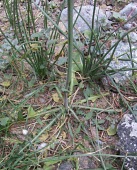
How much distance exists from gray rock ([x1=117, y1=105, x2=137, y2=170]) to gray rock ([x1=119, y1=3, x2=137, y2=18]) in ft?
2.38

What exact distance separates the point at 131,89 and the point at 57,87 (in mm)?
320

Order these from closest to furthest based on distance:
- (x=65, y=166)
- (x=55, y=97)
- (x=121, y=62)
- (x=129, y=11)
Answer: (x=65, y=166) < (x=55, y=97) < (x=121, y=62) < (x=129, y=11)

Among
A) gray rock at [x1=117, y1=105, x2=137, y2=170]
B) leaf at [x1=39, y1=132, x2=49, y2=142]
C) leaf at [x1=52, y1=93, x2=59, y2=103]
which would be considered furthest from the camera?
leaf at [x1=52, y1=93, x2=59, y2=103]

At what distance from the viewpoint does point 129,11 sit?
5.46 feet

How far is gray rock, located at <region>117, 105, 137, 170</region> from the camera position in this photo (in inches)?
39.0

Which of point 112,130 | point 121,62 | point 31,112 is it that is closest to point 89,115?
point 112,130

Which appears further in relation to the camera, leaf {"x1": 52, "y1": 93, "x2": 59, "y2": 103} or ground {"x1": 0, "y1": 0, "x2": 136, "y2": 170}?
leaf {"x1": 52, "y1": 93, "x2": 59, "y2": 103}

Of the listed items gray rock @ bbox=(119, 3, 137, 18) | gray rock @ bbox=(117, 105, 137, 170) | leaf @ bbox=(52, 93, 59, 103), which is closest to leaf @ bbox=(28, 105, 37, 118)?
leaf @ bbox=(52, 93, 59, 103)

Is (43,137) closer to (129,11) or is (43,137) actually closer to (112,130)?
(112,130)

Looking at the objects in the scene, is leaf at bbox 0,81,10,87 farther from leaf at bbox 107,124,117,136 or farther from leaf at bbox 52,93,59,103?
leaf at bbox 107,124,117,136

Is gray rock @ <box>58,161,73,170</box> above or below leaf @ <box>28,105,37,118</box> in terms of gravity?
below

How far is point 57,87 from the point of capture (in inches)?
47.5

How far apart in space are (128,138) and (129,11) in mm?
872

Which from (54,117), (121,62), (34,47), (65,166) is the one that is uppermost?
(34,47)
